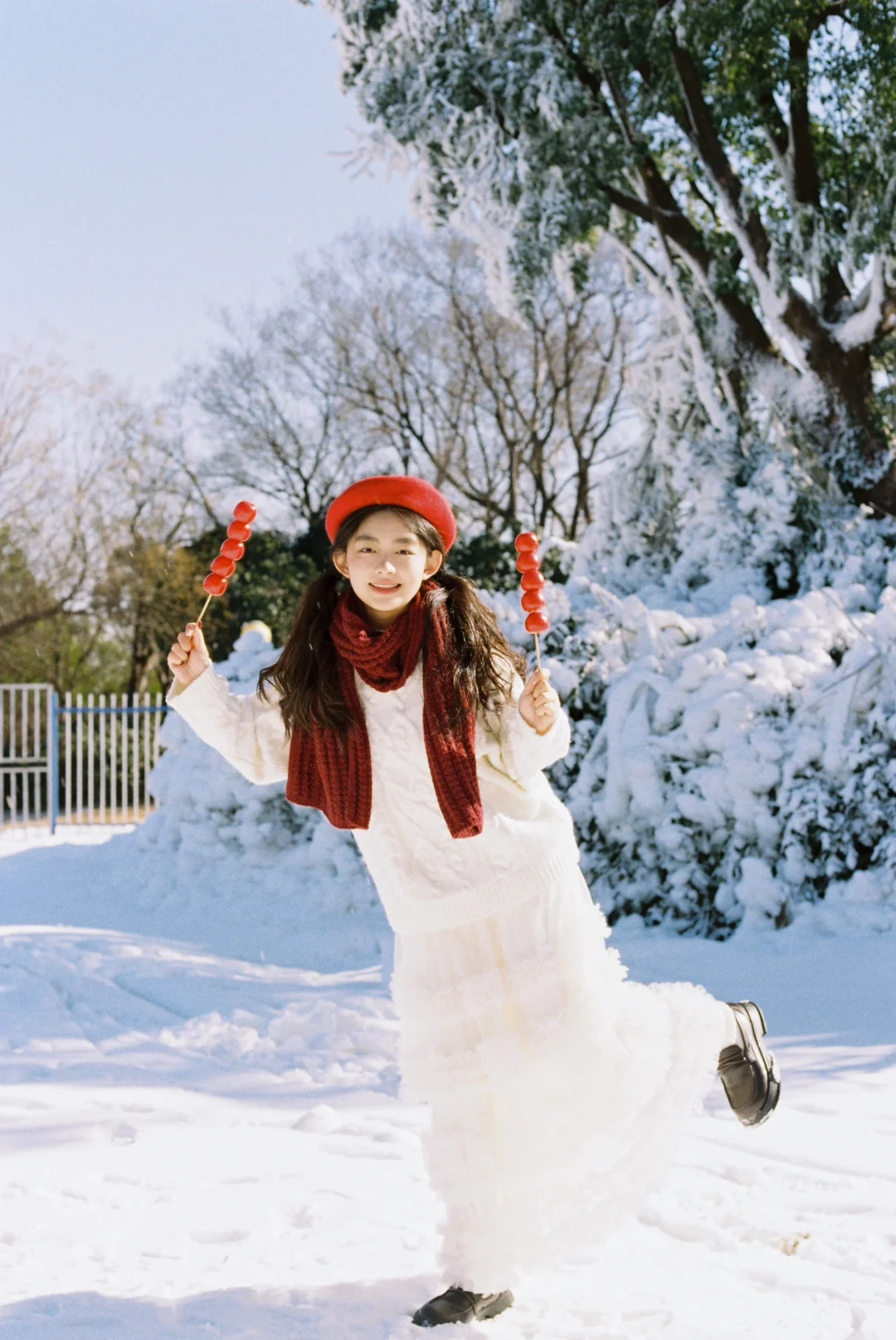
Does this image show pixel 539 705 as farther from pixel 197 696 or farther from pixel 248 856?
pixel 248 856

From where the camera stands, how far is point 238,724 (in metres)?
2.19

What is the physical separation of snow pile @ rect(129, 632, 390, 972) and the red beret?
377cm

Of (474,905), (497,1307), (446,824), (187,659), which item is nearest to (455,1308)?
(497,1307)

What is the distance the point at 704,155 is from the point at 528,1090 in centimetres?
823

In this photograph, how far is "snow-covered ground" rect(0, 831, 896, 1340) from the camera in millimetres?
1950

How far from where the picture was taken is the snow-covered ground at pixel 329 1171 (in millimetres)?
1950

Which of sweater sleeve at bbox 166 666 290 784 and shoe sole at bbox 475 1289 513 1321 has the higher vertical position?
sweater sleeve at bbox 166 666 290 784

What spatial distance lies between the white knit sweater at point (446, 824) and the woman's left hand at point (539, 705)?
2cm

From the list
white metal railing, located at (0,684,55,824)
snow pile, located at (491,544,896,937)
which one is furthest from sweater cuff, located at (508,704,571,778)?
white metal railing, located at (0,684,55,824)

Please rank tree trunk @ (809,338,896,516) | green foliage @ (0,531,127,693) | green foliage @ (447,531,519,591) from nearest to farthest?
tree trunk @ (809,338,896,516), green foliage @ (447,531,519,591), green foliage @ (0,531,127,693)

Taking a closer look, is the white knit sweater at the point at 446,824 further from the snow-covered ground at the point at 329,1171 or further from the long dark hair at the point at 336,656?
the snow-covered ground at the point at 329,1171

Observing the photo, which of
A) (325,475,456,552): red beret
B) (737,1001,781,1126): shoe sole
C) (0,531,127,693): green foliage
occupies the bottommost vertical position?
(737,1001,781,1126): shoe sole

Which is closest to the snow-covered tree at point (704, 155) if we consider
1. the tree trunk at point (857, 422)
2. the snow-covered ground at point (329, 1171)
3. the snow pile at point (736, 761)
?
the tree trunk at point (857, 422)

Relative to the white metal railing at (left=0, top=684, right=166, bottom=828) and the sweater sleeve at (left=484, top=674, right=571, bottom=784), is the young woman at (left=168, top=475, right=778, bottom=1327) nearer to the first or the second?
the sweater sleeve at (left=484, top=674, right=571, bottom=784)
